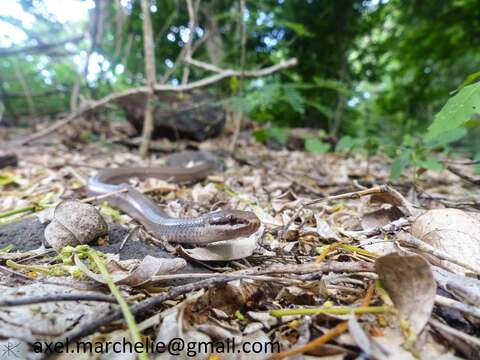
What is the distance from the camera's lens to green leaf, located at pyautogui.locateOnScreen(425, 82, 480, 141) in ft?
5.11

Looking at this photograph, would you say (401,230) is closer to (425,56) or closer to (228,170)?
(228,170)

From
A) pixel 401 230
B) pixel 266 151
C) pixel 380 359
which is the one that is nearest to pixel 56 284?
pixel 380 359

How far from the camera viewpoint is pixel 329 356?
3.51 feet

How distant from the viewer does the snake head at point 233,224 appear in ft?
6.10

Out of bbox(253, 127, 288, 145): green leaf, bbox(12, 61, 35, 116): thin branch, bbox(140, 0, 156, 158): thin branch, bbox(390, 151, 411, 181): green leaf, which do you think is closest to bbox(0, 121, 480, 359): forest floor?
bbox(390, 151, 411, 181): green leaf

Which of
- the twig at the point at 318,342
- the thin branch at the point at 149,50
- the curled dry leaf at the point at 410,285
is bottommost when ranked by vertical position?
the twig at the point at 318,342

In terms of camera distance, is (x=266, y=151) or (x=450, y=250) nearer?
(x=450, y=250)

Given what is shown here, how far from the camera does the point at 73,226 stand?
72.1 inches

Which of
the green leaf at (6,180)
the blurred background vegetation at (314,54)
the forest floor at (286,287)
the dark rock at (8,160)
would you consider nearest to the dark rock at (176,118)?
the blurred background vegetation at (314,54)

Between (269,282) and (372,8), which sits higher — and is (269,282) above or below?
below

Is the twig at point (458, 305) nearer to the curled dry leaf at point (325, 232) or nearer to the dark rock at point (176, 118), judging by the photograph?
the curled dry leaf at point (325, 232)

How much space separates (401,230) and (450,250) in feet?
1.10

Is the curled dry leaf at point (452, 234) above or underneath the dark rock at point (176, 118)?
underneath

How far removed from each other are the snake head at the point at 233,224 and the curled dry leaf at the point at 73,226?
661 millimetres
